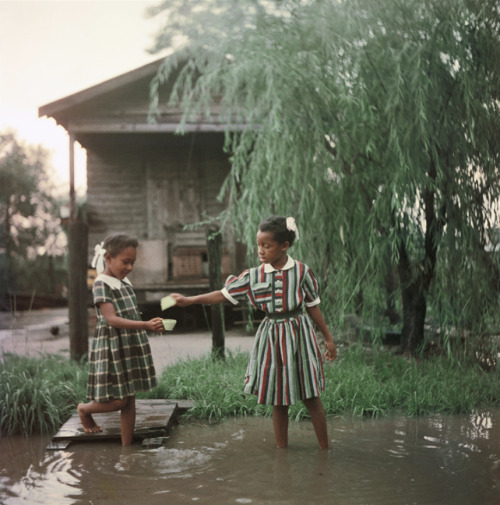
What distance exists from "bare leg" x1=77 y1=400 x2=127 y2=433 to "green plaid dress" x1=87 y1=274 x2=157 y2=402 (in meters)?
0.05

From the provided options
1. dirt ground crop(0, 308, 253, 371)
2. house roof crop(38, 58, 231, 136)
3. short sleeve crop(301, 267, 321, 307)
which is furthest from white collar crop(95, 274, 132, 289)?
house roof crop(38, 58, 231, 136)

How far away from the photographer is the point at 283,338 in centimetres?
304

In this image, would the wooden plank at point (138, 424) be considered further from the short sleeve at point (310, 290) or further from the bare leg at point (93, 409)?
the short sleeve at point (310, 290)

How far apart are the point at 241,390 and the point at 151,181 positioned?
6.39 metres

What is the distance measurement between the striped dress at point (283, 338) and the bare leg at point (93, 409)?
74 centimetres

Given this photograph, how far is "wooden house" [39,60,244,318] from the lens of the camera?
9.02m

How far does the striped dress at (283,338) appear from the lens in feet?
9.85

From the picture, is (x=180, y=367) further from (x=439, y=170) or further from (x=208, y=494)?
(x=439, y=170)

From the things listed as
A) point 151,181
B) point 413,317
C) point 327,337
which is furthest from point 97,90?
point 327,337

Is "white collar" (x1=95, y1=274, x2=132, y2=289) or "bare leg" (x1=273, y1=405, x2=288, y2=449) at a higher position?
"white collar" (x1=95, y1=274, x2=132, y2=289)

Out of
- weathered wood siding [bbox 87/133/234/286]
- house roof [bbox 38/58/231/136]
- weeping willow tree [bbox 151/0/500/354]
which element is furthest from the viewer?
weathered wood siding [bbox 87/133/234/286]

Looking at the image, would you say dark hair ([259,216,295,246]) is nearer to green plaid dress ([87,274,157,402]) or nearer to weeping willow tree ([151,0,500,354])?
green plaid dress ([87,274,157,402])

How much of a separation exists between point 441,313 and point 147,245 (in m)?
5.28

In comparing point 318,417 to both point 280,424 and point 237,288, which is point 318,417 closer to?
point 280,424
